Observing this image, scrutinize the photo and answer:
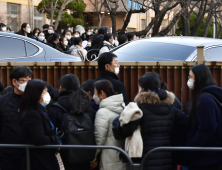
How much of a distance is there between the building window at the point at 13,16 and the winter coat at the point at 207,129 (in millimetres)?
24812

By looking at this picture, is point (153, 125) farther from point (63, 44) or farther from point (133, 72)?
point (63, 44)

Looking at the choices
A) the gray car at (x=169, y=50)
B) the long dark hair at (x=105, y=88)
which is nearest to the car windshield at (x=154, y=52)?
the gray car at (x=169, y=50)

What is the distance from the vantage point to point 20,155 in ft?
12.8

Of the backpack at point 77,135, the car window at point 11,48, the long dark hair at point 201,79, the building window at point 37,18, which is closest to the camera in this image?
the long dark hair at point 201,79

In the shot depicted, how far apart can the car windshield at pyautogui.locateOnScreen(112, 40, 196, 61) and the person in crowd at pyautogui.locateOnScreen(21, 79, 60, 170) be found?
3.15 meters

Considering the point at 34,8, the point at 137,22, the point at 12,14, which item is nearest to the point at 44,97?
the point at 12,14

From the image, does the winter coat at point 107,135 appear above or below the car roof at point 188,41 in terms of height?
below

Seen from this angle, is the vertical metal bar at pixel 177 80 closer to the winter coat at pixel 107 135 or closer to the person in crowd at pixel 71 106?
the winter coat at pixel 107 135

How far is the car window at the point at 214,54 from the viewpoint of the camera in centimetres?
626

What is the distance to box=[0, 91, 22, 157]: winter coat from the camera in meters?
3.87

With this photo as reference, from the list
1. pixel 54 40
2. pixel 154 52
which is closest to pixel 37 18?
pixel 54 40

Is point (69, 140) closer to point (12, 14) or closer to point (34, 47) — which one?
point (34, 47)

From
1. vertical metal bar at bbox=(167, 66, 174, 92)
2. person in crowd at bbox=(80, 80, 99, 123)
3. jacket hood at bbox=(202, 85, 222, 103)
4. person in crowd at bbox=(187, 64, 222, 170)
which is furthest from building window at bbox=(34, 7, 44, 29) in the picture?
jacket hood at bbox=(202, 85, 222, 103)

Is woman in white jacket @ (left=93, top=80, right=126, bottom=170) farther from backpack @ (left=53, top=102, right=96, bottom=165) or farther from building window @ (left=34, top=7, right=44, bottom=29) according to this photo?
building window @ (left=34, top=7, right=44, bottom=29)
